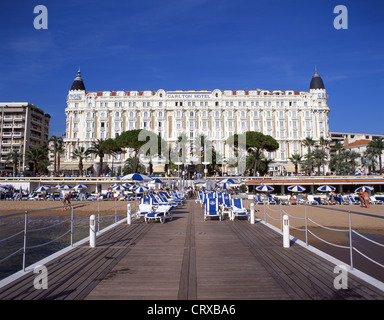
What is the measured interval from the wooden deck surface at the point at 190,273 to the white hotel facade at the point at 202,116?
60.9 m

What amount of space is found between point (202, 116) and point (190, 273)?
6574cm

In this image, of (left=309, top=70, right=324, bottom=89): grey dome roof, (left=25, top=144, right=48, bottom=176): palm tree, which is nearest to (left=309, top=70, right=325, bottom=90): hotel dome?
(left=309, top=70, right=324, bottom=89): grey dome roof

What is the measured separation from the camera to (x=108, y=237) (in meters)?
8.16

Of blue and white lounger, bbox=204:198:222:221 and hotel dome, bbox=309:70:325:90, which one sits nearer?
blue and white lounger, bbox=204:198:222:221

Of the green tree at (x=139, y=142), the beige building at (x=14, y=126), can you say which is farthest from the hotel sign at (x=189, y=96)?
the beige building at (x=14, y=126)

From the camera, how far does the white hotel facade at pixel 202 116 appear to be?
68.3m

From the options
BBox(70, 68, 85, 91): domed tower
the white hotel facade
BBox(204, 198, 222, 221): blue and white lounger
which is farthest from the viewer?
BBox(70, 68, 85, 91): domed tower

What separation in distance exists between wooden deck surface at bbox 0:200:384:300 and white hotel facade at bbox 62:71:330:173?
6093 centimetres

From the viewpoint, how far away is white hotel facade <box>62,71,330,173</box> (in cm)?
6831

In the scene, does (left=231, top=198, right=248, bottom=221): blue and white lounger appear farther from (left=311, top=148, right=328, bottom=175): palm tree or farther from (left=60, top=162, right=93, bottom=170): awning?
(left=60, top=162, right=93, bottom=170): awning

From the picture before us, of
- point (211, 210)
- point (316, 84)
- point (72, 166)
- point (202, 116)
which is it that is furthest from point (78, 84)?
point (211, 210)

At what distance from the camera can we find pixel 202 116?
69.2 meters

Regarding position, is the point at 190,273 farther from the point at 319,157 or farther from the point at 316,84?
the point at 316,84

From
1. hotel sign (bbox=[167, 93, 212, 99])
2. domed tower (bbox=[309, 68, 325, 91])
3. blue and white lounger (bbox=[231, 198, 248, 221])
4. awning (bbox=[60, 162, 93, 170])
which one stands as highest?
domed tower (bbox=[309, 68, 325, 91])
